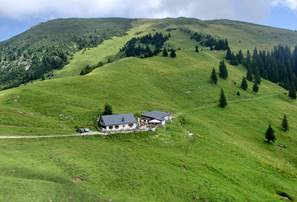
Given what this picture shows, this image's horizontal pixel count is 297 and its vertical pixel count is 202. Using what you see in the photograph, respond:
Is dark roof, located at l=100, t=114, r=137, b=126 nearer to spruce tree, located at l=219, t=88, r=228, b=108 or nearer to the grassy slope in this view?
the grassy slope

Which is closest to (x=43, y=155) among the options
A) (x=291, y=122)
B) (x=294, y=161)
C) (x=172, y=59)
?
(x=294, y=161)

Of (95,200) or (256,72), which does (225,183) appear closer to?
(95,200)

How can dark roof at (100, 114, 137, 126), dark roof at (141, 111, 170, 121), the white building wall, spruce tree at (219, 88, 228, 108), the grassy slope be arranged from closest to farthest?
the grassy slope < the white building wall < dark roof at (100, 114, 137, 126) < dark roof at (141, 111, 170, 121) < spruce tree at (219, 88, 228, 108)

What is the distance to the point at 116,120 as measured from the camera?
287ft

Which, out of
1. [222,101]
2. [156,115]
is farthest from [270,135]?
[156,115]

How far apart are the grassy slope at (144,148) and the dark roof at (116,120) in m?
4.50

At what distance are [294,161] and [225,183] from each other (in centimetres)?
3825

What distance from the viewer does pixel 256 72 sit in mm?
193125

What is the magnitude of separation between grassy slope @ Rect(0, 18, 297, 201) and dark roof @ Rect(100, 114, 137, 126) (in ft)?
14.7

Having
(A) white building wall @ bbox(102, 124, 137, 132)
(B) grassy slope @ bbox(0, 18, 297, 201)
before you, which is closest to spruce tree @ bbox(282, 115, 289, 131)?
(B) grassy slope @ bbox(0, 18, 297, 201)

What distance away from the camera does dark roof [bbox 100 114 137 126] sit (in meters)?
86.0

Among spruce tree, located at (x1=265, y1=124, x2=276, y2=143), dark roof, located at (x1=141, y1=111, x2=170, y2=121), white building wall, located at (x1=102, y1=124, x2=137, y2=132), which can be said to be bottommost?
spruce tree, located at (x1=265, y1=124, x2=276, y2=143)

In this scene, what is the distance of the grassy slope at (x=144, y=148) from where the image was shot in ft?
179

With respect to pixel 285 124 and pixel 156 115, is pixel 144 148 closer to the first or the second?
pixel 156 115
